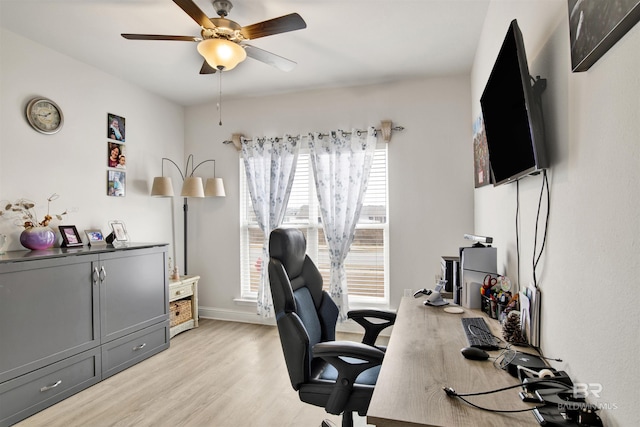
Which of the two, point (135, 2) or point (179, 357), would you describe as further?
point (179, 357)

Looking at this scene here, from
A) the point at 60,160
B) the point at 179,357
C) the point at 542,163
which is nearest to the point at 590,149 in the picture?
the point at 542,163

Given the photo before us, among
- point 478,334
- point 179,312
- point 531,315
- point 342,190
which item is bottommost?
point 179,312

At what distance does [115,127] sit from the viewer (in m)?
3.47

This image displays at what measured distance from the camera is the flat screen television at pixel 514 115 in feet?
3.89

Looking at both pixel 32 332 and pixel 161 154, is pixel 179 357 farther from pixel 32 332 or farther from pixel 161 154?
pixel 161 154

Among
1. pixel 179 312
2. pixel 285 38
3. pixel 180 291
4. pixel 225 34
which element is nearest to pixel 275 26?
pixel 225 34

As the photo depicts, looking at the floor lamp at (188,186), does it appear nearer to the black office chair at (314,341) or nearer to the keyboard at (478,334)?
the black office chair at (314,341)

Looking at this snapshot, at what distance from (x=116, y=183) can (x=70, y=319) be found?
1455 mm

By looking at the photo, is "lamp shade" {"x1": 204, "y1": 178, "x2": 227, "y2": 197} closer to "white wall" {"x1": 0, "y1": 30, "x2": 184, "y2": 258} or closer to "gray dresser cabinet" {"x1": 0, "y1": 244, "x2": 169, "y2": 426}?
"white wall" {"x1": 0, "y1": 30, "x2": 184, "y2": 258}

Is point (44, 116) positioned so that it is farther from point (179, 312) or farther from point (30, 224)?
point (179, 312)

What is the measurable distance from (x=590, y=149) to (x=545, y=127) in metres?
0.40

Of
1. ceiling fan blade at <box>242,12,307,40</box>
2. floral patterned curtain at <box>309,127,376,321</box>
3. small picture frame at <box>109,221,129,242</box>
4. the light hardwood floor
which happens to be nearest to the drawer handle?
the light hardwood floor

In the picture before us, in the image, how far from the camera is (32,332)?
229 cm

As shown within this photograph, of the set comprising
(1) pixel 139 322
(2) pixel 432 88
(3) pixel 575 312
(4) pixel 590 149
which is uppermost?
(2) pixel 432 88
